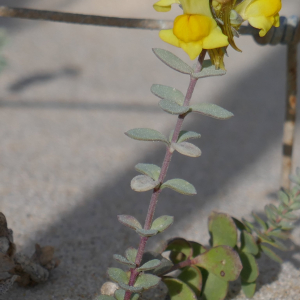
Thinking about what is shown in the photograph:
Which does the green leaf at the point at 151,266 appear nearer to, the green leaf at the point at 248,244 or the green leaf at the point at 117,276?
the green leaf at the point at 117,276

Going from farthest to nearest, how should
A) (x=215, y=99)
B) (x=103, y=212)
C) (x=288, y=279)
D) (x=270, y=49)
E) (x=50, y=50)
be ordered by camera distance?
1. (x=270, y=49)
2. (x=50, y=50)
3. (x=215, y=99)
4. (x=103, y=212)
5. (x=288, y=279)

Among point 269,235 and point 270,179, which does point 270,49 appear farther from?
point 269,235

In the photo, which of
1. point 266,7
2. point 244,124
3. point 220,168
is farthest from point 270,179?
point 266,7

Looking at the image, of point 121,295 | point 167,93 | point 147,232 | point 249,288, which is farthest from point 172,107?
point 249,288

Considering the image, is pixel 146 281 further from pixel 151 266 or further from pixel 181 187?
pixel 181 187

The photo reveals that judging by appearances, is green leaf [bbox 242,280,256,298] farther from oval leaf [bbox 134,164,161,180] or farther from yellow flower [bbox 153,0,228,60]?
yellow flower [bbox 153,0,228,60]

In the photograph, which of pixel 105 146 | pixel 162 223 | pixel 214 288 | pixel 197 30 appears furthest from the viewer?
pixel 105 146

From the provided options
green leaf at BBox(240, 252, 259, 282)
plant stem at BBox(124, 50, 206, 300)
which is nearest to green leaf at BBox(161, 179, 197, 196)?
plant stem at BBox(124, 50, 206, 300)
